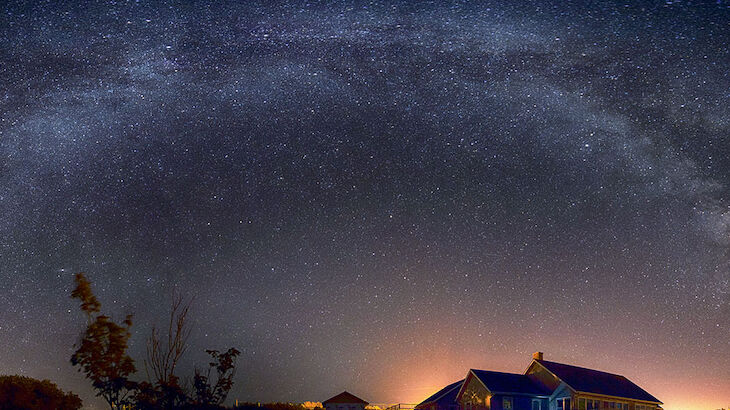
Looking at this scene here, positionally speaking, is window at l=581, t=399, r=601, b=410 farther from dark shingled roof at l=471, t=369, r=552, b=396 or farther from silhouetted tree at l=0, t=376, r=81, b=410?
silhouetted tree at l=0, t=376, r=81, b=410

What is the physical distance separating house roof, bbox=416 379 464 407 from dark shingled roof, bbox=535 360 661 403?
20.6ft

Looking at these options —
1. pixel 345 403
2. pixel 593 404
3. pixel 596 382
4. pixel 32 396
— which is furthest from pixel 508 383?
pixel 32 396

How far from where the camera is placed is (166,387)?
2378 centimetres

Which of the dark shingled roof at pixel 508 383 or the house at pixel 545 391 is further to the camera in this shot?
the dark shingled roof at pixel 508 383

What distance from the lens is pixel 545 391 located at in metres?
41.1

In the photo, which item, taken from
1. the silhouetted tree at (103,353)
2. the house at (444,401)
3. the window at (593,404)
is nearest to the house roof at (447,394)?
the house at (444,401)

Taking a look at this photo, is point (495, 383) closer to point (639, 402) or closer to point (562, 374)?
point (562, 374)

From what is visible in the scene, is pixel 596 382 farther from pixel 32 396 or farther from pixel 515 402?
pixel 32 396

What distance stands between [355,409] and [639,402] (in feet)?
70.4

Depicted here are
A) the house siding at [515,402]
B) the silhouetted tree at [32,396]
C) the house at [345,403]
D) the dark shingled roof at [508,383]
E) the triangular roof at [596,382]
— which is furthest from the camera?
the house at [345,403]

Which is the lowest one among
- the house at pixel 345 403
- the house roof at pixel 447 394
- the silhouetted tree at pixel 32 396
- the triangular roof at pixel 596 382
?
the silhouetted tree at pixel 32 396

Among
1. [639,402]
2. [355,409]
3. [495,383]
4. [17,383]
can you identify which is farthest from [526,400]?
[17,383]

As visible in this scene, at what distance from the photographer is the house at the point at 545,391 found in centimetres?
3938

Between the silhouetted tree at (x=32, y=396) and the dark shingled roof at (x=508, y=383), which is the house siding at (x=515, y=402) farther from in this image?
the silhouetted tree at (x=32, y=396)
